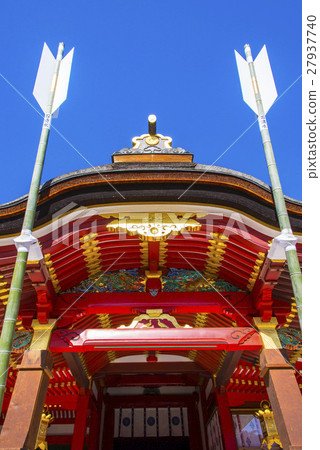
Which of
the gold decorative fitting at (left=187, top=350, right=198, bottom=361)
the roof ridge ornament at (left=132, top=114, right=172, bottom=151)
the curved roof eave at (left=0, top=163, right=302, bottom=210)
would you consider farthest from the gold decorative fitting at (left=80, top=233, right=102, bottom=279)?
the gold decorative fitting at (left=187, top=350, right=198, bottom=361)

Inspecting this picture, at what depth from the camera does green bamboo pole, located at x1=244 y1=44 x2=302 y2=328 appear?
3.72m

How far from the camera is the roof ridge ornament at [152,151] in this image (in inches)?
260

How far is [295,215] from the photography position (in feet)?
16.9

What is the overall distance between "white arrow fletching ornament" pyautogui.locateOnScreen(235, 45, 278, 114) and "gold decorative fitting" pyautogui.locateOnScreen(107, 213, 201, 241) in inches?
75.9

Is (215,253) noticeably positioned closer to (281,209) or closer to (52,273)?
(281,209)

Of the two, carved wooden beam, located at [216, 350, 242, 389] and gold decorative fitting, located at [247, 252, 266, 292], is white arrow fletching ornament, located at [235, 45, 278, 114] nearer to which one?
gold decorative fitting, located at [247, 252, 266, 292]

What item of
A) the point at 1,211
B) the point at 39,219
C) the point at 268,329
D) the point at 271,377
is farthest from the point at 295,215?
the point at 1,211

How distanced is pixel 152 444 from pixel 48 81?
9.74 meters

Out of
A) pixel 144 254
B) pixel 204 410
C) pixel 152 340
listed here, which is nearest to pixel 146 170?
pixel 144 254

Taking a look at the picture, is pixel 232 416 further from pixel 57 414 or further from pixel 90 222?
pixel 90 222

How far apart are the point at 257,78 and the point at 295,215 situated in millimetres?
2174

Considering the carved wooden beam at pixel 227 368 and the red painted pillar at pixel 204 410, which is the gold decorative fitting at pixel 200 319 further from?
the red painted pillar at pixel 204 410

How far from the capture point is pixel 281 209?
4.32 m

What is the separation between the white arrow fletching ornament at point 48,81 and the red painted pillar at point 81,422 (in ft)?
21.7
